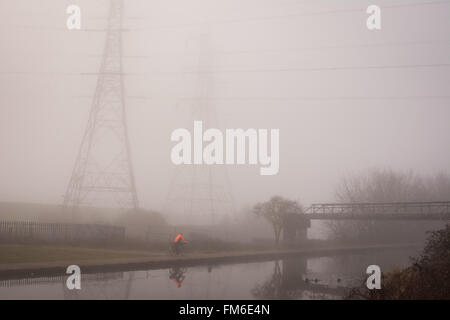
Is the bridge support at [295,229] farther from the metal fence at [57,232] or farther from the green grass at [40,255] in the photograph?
the green grass at [40,255]

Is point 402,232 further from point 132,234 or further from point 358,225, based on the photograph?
point 132,234

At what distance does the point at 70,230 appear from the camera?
40.9 metres

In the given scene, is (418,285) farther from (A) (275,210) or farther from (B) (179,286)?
(A) (275,210)

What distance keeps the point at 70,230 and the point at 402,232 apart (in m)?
68.8

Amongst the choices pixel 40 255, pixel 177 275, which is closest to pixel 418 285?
pixel 177 275

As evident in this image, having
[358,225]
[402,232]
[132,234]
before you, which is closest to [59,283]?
[132,234]

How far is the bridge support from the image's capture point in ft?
218

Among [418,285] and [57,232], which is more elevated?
[418,285]

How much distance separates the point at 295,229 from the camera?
224ft

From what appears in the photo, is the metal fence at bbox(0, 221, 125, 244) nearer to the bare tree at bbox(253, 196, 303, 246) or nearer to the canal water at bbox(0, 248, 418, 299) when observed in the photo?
the canal water at bbox(0, 248, 418, 299)

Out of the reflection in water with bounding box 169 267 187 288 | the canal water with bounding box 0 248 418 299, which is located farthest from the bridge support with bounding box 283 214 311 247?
the canal water with bounding box 0 248 418 299

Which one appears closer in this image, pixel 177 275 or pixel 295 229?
pixel 177 275

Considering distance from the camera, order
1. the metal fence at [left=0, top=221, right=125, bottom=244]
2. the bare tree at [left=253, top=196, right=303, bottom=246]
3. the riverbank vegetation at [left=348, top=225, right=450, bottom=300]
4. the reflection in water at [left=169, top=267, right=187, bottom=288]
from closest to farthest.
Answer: the riverbank vegetation at [left=348, top=225, right=450, bottom=300], the reflection in water at [left=169, top=267, right=187, bottom=288], the metal fence at [left=0, top=221, right=125, bottom=244], the bare tree at [left=253, top=196, right=303, bottom=246]

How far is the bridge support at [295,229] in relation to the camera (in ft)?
218
